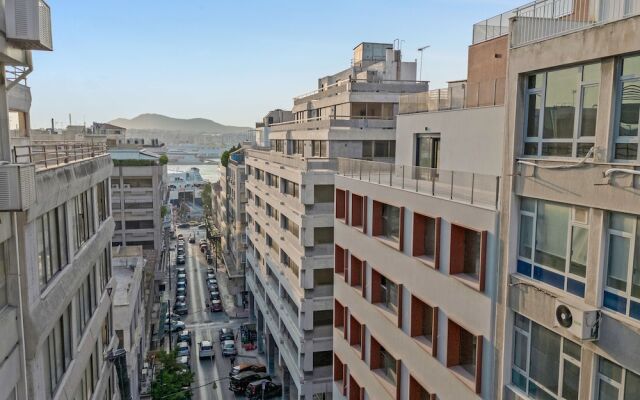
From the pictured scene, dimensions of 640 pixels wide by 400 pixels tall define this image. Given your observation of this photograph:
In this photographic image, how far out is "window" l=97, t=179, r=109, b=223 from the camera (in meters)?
23.5

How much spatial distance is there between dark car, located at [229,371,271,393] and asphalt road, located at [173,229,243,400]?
0.76 m

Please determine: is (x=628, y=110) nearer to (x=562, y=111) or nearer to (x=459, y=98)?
(x=562, y=111)

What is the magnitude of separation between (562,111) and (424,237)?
7.39 m

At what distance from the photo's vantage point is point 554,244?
12.2 metres

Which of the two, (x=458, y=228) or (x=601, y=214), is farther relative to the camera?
(x=458, y=228)

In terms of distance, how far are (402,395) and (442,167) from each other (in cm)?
919

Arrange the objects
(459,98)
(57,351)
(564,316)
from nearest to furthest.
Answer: (564,316) < (57,351) < (459,98)

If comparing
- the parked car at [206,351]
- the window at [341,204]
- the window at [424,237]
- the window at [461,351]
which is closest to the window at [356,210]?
the window at [341,204]

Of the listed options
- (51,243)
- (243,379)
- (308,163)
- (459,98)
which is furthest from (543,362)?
(243,379)

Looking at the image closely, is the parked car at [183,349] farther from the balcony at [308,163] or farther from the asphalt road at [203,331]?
the balcony at [308,163]

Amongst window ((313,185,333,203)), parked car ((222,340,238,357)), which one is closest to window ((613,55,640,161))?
window ((313,185,333,203))

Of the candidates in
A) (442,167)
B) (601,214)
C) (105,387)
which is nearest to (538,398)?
(601,214)

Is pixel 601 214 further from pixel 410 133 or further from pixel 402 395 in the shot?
pixel 410 133

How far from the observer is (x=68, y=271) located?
16562 millimetres
